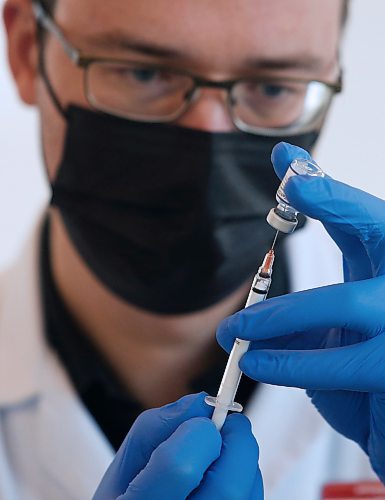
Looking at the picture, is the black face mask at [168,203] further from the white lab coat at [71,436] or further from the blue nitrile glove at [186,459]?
the blue nitrile glove at [186,459]

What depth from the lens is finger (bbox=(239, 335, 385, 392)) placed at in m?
0.61

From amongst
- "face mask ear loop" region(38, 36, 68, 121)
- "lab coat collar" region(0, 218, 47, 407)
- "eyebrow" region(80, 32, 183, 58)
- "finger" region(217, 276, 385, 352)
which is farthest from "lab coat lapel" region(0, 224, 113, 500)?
"finger" region(217, 276, 385, 352)

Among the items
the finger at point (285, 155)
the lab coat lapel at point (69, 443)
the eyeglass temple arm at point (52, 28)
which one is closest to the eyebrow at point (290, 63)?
the eyeglass temple arm at point (52, 28)

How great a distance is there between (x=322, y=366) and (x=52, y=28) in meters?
0.70

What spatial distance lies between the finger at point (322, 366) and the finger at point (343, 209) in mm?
81

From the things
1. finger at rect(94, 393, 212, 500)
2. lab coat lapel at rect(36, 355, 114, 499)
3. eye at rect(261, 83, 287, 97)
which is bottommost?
lab coat lapel at rect(36, 355, 114, 499)

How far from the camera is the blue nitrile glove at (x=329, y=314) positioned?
594mm

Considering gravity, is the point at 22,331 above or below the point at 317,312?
below

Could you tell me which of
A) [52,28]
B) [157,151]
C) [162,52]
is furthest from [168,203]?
[52,28]

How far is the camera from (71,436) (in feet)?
3.56

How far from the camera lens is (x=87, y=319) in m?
1.22

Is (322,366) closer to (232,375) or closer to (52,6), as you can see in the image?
(232,375)

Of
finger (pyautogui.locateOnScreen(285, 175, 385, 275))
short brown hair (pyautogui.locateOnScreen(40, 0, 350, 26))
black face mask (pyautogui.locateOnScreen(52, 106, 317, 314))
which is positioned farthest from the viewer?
short brown hair (pyautogui.locateOnScreen(40, 0, 350, 26))

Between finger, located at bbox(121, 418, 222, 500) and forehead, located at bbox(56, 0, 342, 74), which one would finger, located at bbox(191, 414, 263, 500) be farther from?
Result: forehead, located at bbox(56, 0, 342, 74)
